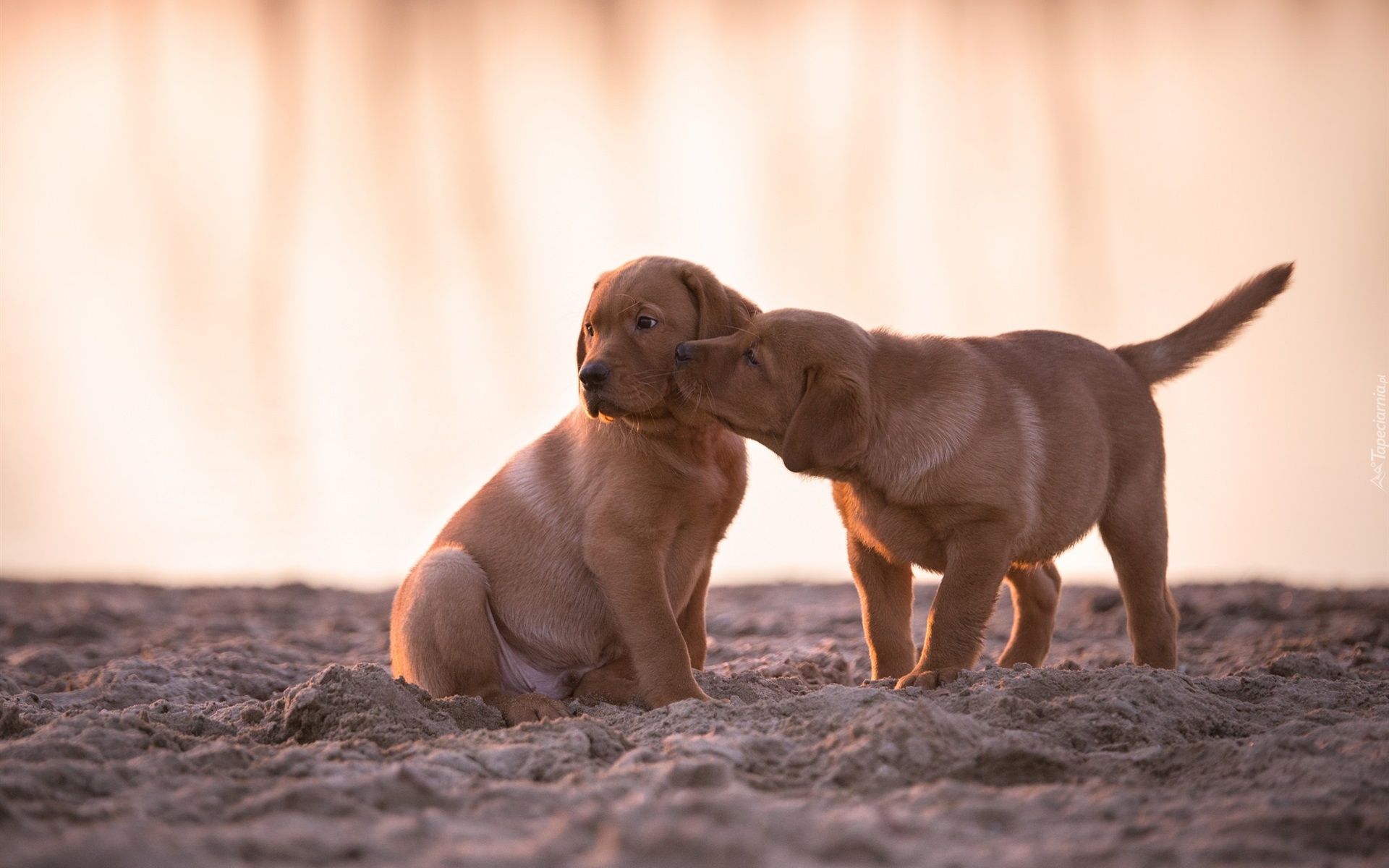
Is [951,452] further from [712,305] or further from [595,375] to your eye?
[595,375]

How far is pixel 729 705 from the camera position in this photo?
13.5 feet

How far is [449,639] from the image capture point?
4629 mm

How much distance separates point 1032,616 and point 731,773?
2950mm

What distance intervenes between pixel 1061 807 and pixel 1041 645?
2.92m

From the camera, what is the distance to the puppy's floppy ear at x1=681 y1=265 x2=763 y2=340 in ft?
16.4

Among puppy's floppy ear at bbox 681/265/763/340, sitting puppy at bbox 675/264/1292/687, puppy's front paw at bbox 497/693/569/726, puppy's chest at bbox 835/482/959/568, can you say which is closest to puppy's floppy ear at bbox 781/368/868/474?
sitting puppy at bbox 675/264/1292/687

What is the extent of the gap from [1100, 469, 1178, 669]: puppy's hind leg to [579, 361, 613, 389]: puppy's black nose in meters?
2.44

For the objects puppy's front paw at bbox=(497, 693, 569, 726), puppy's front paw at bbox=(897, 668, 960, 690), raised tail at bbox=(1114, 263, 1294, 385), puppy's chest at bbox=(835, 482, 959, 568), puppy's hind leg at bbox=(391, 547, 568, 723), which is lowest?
puppy's front paw at bbox=(497, 693, 569, 726)

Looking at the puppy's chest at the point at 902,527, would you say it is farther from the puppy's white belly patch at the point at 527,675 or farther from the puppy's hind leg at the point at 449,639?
the puppy's hind leg at the point at 449,639

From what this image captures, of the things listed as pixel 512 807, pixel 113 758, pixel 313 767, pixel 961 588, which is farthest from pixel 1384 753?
pixel 113 758

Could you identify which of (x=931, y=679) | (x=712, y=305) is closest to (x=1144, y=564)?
(x=931, y=679)

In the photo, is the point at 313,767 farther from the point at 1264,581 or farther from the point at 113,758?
the point at 1264,581

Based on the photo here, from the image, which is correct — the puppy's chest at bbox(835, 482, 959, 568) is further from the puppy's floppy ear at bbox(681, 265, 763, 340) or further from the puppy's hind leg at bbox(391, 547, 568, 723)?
the puppy's hind leg at bbox(391, 547, 568, 723)

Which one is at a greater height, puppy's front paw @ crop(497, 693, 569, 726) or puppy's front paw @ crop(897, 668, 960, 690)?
puppy's front paw @ crop(897, 668, 960, 690)
